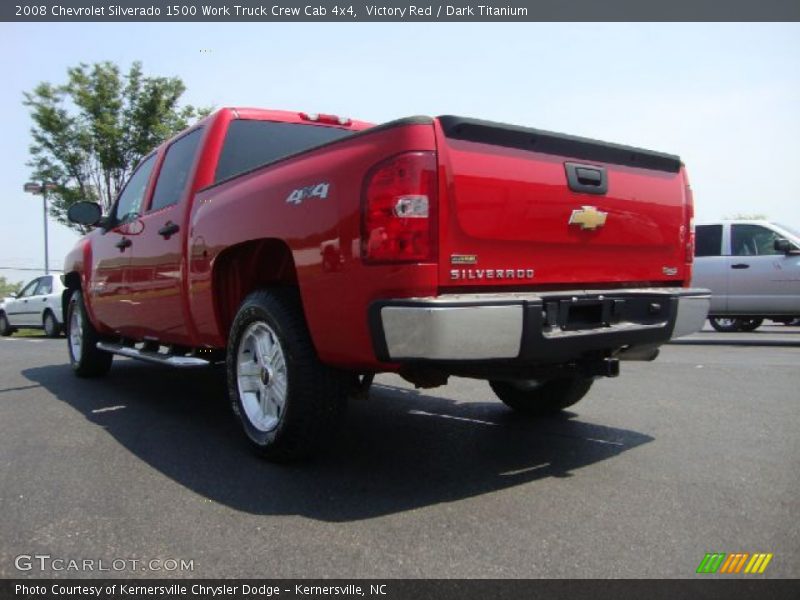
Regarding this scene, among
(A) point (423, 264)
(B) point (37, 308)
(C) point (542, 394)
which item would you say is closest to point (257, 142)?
(A) point (423, 264)

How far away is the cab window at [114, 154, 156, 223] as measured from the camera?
5.27m

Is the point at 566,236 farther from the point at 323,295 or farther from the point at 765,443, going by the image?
the point at 765,443

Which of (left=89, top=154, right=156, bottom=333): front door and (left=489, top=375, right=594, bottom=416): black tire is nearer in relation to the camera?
(left=489, top=375, right=594, bottom=416): black tire

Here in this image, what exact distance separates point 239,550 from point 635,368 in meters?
5.36

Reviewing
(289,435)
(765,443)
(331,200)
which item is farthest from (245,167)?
(765,443)

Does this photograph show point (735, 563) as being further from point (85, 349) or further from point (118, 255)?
point (85, 349)

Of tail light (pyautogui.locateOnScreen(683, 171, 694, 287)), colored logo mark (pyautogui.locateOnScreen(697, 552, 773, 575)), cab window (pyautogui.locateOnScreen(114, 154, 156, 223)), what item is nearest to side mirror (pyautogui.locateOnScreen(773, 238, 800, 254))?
tail light (pyautogui.locateOnScreen(683, 171, 694, 287))

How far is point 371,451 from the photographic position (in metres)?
3.62

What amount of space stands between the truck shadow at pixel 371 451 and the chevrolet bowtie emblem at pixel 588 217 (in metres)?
1.22

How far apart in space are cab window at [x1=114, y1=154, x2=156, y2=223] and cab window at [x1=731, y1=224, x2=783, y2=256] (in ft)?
29.2

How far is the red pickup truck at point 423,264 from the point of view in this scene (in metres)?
2.59

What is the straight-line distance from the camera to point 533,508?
272 centimetres

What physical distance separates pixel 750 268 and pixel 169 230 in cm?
906

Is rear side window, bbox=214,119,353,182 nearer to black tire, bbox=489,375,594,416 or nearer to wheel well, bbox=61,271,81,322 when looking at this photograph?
black tire, bbox=489,375,594,416
